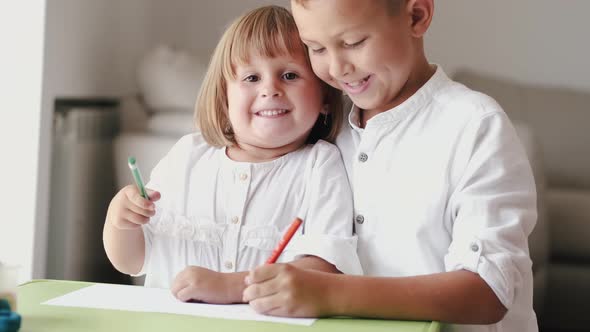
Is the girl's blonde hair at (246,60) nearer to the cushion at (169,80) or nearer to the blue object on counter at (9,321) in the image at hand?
the blue object on counter at (9,321)

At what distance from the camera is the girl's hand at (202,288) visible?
96 centimetres

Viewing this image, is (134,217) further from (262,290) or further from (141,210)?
(262,290)

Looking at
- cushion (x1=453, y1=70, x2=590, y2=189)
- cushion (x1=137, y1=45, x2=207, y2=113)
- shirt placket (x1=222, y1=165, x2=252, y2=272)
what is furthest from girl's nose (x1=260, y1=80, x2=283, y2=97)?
cushion (x1=453, y1=70, x2=590, y2=189)

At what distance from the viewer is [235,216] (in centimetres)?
121

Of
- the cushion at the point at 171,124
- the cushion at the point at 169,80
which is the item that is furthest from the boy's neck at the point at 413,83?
the cushion at the point at 169,80

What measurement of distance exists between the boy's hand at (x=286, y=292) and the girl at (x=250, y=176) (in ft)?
0.73

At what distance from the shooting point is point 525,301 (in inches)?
44.0

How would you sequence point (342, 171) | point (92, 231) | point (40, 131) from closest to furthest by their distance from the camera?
1. point (342, 171)
2. point (40, 131)
3. point (92, 231)

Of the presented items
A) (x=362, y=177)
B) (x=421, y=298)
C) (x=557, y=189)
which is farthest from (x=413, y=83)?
(x=557, y=189)

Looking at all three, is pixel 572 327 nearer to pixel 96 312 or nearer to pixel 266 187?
pixel 266 187

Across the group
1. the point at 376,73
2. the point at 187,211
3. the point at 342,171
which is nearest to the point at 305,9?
the point at 376,73

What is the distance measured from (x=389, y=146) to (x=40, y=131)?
144 cm

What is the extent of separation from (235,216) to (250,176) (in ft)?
0.21

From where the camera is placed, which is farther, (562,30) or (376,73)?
(562,30)
